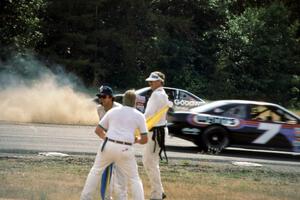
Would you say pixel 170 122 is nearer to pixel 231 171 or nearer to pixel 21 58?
pixel 231 171

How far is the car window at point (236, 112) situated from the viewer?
1742 centimetres

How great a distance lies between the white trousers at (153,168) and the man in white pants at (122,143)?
144cm

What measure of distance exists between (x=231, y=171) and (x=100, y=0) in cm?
3393

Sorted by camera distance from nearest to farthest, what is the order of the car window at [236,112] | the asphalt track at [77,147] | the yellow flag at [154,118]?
1. the yellow flag at [154,118]
2. the asphalt track at [77,147]
3. the car window at [236,112]

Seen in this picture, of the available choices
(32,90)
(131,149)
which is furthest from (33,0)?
(131,149)

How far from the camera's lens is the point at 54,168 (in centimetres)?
1277

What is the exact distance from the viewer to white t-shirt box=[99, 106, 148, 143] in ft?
29.1

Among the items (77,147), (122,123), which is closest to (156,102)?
(122,123)

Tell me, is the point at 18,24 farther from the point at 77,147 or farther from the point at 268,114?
the point at 268,114

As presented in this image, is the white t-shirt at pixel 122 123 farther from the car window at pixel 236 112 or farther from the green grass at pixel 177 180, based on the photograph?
the car window at pixel 236 112

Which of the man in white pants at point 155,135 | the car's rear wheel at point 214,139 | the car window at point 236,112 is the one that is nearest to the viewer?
the man in white pants at point 155,135

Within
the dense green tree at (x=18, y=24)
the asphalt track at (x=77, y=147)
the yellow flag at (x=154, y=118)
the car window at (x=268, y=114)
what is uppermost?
the dense green tree at (x=18, y=24)

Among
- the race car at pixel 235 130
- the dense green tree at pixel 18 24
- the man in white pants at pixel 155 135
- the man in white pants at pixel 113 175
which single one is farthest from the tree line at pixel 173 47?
the man in white pants at pixel 113 175

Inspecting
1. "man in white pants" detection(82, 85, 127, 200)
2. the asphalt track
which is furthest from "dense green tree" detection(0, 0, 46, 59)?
"man in white pants" detection(82, 85, 127, 200)
